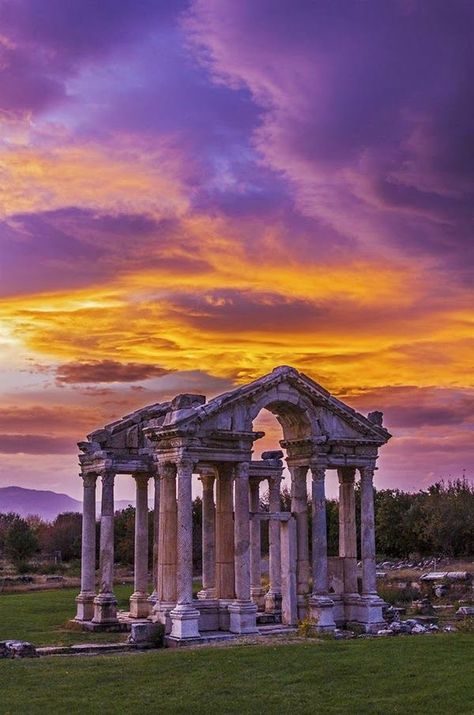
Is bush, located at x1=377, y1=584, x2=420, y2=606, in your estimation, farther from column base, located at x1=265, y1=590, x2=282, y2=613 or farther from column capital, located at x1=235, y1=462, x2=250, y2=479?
column capital, located at x1=235, y1=462, x2=250, y2=479

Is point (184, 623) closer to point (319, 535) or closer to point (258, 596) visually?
point (319, 535)

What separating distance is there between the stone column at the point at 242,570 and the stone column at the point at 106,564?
4785mm

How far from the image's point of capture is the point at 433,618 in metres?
30.5

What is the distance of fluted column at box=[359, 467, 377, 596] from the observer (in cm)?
2938

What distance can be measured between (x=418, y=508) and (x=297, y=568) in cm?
4029

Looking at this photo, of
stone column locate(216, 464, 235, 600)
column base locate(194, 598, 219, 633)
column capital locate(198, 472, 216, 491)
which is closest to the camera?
column base locate(194, 598, 219, 633)

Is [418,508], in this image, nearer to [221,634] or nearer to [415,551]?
[415,551]

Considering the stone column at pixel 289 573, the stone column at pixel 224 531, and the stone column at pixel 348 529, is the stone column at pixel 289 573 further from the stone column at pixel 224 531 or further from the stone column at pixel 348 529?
the stone column at pixel 224 531

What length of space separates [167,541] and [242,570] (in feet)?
8.28

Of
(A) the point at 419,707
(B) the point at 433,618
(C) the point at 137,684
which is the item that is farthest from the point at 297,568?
(A) the point at 419,707

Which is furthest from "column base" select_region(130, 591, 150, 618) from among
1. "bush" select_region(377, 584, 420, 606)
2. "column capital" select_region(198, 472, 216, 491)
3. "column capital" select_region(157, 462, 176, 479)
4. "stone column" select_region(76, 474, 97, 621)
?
"bush" select_region(377, 584, 420, 606)

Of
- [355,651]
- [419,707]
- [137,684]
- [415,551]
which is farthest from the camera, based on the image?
[415,551]

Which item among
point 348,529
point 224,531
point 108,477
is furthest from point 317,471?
point 108,477

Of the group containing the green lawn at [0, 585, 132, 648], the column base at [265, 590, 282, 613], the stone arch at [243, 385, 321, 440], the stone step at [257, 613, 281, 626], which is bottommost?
the green lawn at [0, 585, 132, 648]
